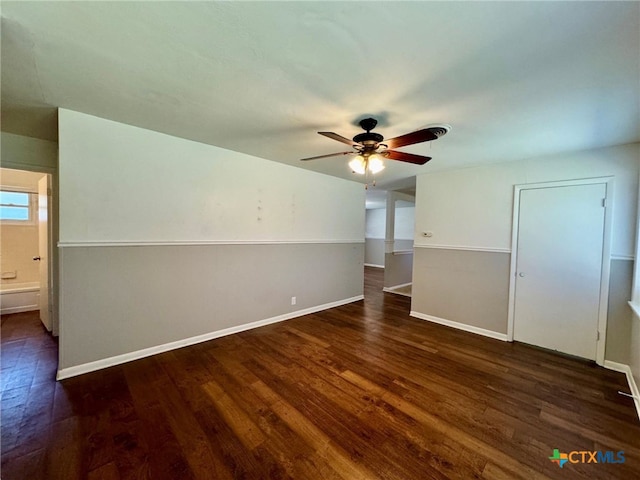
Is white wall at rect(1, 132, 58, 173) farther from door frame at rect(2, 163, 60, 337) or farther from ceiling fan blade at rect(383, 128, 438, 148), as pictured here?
ceiling fan blade at rect(383, 128, 438, 148)

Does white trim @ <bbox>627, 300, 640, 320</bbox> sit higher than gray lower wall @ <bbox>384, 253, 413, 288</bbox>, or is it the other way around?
white trim @ <bbox>627, 300, 640, 320</bbox>

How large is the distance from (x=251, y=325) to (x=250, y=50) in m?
3.24

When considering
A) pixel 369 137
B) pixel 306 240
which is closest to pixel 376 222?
pixel 306 240

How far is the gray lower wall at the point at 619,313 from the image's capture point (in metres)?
2.65

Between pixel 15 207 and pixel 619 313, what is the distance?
8544 mm

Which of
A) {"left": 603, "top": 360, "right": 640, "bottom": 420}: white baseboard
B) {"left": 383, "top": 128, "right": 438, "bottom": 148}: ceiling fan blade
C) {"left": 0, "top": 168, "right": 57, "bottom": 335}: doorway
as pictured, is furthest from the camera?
{"left": 0, "top": 168, "right": 57, "bottom": 335}: doorway

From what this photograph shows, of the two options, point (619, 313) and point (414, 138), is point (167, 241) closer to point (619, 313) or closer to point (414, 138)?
point (414, 138)

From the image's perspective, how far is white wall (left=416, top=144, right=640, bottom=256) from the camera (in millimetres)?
2670

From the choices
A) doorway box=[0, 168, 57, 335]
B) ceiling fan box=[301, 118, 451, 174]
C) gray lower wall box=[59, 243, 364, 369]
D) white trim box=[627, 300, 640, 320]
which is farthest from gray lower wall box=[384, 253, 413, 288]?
doorway box=[0, 168, 57, 335]

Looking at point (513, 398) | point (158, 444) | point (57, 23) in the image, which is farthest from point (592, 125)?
point (158, 444)

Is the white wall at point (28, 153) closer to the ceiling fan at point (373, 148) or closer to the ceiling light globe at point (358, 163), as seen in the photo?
the ceiling fan at point (373, 148)

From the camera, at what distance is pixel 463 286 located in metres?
3.85

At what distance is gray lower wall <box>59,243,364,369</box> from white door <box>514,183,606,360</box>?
3.03 metres

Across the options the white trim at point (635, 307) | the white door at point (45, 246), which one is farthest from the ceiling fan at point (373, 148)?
the white door at point (45, 246)
